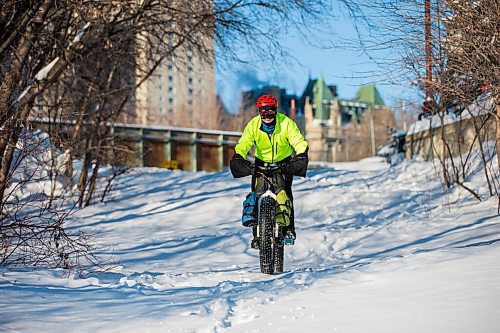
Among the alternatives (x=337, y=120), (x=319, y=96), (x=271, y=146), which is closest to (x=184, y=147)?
(x=271, y=146)

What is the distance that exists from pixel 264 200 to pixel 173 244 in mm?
3644

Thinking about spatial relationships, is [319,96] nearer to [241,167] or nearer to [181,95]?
[181,95]

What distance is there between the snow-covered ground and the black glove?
98 centimetres

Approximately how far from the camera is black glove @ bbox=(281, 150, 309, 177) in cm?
647

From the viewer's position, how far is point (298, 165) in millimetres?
6484

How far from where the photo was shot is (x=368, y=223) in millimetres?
11578

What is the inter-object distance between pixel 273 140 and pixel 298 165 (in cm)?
43

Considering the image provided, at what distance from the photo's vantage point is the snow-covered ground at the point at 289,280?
3947 mm

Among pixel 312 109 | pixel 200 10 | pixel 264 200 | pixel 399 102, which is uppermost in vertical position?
pixel 312 109

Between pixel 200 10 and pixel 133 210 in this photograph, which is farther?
pixel 133 210

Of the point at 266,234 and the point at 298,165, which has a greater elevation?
the point at 298,165

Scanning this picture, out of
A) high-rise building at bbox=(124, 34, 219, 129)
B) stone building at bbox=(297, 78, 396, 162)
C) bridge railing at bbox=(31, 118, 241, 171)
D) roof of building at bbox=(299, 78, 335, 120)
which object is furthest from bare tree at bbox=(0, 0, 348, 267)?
roof of building at bbox=(299, 78, 335, 120)

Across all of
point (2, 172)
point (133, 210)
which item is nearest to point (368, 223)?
point (133, 210)

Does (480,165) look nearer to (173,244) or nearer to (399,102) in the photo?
(399,102)
